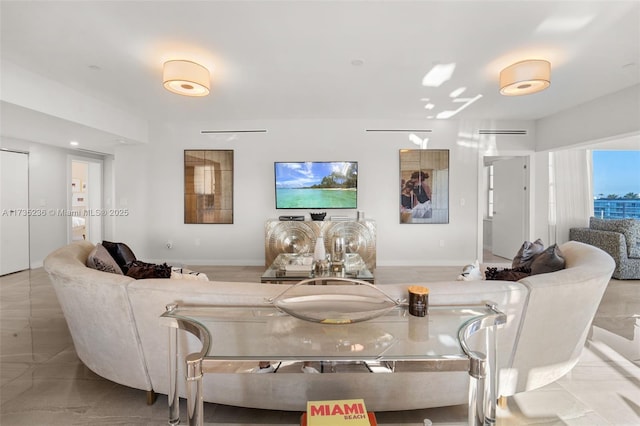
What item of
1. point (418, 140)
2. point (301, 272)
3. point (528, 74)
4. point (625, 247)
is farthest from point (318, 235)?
point (625, 247)

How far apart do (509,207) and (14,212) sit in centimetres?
845

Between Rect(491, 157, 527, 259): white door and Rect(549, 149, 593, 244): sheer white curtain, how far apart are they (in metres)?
0.55

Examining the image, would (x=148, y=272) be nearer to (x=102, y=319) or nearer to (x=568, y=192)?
(x=102, y=319)

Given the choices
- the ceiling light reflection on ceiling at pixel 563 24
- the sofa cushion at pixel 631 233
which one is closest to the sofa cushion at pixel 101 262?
the ceiling light reflection on ceiling at pixel 563 24

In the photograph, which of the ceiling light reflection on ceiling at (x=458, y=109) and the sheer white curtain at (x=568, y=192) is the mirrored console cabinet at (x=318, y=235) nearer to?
the ceiling light reflection on ceiling at (x=458, y=109)

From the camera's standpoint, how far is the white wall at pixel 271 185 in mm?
5281

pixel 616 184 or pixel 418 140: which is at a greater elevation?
pixel 418 140

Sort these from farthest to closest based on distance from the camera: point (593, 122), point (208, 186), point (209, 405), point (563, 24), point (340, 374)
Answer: point (208, 186) < point (593, 122) < point (563, 24) < point (209, 405) < point (340, 374)

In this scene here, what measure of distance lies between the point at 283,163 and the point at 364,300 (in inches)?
162

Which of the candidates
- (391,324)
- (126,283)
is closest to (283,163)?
(126,283)

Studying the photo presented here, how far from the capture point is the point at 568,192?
18.1 ft

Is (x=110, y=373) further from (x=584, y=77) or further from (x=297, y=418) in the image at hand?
(x=584, y=77)

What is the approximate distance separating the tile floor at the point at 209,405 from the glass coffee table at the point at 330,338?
458mm

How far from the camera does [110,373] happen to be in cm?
179
